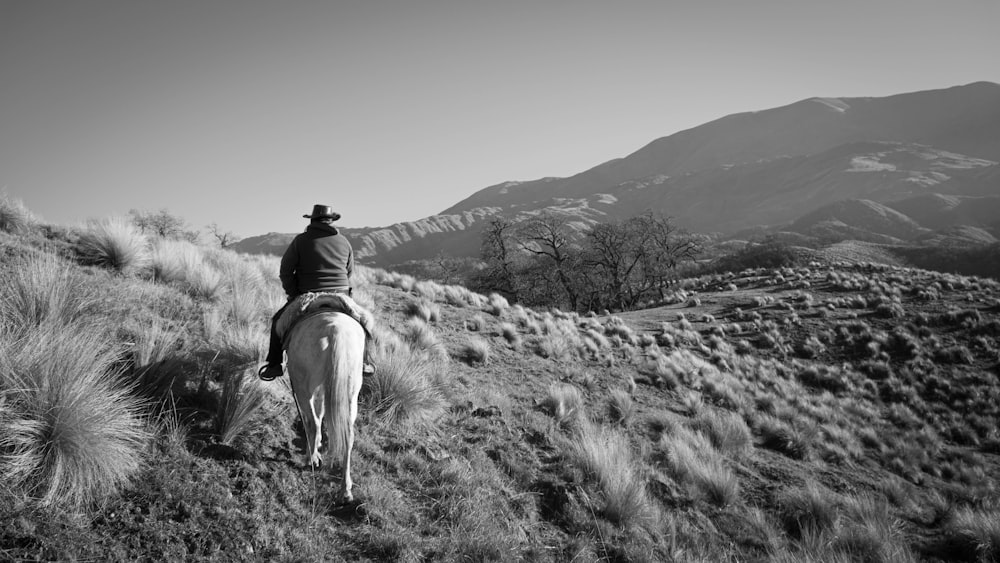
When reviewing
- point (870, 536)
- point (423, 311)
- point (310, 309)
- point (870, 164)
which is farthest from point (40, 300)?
point (870, 164)

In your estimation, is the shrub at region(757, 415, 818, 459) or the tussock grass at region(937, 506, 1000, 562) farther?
the shrub at region(757, 415, 818, 459)

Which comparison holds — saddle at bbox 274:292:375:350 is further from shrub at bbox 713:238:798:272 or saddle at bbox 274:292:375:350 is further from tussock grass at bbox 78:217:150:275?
shrub at bbox 713:238:798:272

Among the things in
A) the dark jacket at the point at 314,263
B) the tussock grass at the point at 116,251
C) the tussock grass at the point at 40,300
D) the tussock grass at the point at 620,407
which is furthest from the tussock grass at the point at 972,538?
the tussock grass at the point at 116,251

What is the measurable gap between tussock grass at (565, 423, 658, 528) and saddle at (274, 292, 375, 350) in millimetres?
3736

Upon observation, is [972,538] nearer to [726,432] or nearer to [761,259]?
[726,432]

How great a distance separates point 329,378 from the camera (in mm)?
3506

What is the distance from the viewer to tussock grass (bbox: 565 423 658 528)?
4.62 m

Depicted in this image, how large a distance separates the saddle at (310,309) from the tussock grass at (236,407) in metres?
0.58

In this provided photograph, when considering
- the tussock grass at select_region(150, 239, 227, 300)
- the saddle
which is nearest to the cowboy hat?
the saddle

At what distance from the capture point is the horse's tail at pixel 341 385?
3486 millimetres

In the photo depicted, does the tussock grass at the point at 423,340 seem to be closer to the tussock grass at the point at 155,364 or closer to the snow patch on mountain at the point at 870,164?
the tussock grass at the point at 155,364

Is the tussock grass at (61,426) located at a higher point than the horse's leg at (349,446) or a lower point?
higher

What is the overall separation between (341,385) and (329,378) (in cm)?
13

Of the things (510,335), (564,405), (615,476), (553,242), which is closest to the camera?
(615,476)
